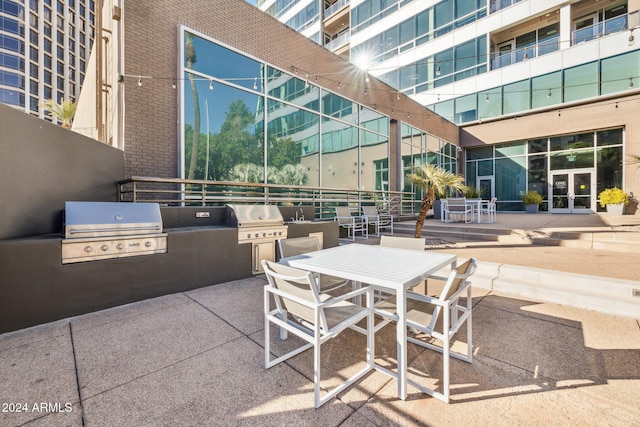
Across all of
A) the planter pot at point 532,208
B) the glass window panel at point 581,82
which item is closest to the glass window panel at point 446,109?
the glass window panel at point 581,82

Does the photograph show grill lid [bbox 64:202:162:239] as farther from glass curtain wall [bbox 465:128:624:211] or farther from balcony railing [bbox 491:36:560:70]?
balcony railing [bbox 491:36:560:70]

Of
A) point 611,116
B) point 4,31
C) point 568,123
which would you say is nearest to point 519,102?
point 568,123

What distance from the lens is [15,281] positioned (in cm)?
272

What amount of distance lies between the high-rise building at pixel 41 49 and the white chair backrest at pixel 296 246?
145 ft

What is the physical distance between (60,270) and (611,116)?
66.2 feet

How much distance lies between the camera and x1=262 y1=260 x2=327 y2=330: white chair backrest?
183cm

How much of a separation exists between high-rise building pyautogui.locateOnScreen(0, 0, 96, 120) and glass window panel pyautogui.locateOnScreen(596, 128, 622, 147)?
164 ft

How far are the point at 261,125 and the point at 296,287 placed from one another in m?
6.32

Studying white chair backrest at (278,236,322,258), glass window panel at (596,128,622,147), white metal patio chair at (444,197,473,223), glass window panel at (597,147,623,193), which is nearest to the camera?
white chair backrest at (278,236,322,258)

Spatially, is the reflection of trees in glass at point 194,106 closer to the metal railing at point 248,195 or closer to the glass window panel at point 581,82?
the metal railing at point 248,195

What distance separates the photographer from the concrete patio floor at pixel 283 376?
5.49ft

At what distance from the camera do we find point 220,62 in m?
6.63

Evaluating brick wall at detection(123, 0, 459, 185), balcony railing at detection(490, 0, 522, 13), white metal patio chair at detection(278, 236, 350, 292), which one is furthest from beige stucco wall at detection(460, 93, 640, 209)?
white metal patio chair at detection(278, 236, 350, 292)

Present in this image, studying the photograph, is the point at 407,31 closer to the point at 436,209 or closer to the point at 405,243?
the point at 436,209
